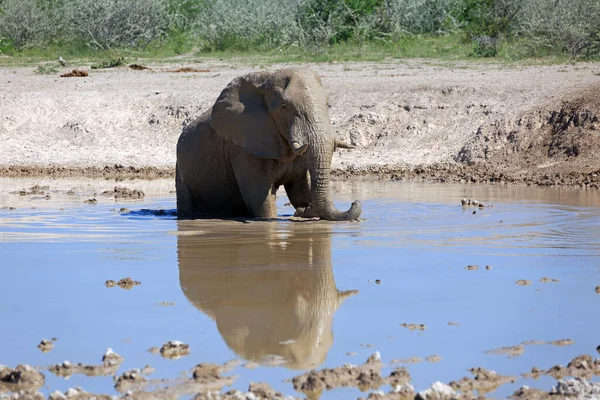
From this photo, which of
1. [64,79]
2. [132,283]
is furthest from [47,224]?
[64,79]

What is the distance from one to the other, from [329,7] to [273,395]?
1155 inches

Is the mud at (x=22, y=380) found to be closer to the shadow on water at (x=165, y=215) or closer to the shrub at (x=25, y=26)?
the shadow on water at (x=165, y=215)

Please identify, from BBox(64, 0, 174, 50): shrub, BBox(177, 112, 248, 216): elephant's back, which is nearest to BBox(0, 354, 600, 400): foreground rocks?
BBox(177, 112, 248, 216): elephant's back

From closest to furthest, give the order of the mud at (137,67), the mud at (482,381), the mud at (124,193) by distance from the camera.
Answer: the mud at (482,381)
the mud at (124,193)
the mud at (137,67)

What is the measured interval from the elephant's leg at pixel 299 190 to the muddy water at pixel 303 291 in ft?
1.30

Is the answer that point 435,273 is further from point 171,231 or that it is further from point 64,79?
point 64,79

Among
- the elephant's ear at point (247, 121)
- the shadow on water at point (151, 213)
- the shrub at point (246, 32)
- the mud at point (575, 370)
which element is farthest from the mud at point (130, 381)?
the shrub at point (246, 32)

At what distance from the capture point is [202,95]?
21.4 m

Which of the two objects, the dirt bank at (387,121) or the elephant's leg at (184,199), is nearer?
the elephant's leg at (184,199)

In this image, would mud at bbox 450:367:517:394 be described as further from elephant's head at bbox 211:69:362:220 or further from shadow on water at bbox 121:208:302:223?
shadow on water at bbox 121:208:302:223

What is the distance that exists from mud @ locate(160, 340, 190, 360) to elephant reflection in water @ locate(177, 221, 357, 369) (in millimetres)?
273

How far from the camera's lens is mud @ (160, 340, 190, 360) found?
19.2ft

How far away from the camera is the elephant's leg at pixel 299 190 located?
11.6m

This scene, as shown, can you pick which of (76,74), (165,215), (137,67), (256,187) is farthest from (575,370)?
(137,67)
